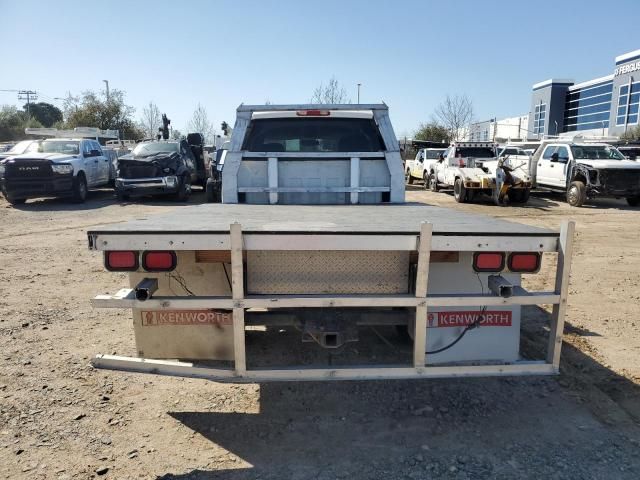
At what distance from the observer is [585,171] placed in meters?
15.6

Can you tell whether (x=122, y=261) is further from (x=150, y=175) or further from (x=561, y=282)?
(x=150, y=175)

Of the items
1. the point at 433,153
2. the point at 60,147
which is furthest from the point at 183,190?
the point at 433,153

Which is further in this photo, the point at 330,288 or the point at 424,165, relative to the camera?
the point at 424,165

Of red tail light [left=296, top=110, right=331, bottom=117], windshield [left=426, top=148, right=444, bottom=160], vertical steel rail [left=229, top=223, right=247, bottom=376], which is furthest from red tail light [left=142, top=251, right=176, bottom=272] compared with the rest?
windshield [left=426, top=148, right=444, bottom=160]

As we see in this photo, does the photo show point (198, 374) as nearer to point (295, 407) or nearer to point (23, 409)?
point (295, 407)

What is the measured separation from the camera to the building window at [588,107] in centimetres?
4799

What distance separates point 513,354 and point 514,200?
1452cm

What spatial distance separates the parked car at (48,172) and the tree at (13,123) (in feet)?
143

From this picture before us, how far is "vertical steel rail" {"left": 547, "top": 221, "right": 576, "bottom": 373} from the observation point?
255 cm

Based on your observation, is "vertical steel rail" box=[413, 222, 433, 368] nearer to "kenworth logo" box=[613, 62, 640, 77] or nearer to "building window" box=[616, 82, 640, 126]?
"building window" box=[616, 82, 640, 126]

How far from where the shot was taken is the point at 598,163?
1536 cm

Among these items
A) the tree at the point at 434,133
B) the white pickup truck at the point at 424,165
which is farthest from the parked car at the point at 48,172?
the tree at the point at 434,133

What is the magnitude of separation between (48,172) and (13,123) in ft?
168

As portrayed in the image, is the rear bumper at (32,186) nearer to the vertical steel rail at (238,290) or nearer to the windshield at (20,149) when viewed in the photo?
→ the windshield at (20,149)
